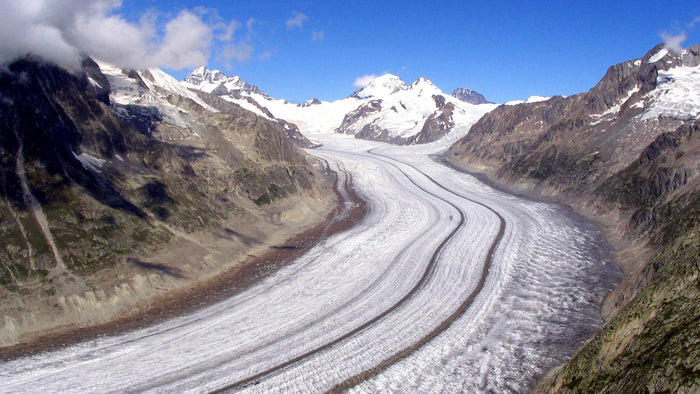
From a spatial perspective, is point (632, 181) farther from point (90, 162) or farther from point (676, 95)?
point (90, 162)

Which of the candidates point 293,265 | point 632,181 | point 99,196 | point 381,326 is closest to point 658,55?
point 632,181

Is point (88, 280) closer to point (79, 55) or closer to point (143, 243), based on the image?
point (143, 243)

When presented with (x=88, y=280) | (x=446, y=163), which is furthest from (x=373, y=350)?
(x=446, y=163)

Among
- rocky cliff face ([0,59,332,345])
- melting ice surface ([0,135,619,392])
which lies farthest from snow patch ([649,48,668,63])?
rocky cliff face ([0,59,332,345])

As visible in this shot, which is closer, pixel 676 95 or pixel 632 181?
pixel 632 181

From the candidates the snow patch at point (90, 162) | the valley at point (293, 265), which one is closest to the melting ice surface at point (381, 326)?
the valley at point (293, 265)

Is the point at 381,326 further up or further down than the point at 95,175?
further down

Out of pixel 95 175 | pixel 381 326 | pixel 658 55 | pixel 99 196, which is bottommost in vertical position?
pixel 381 326
